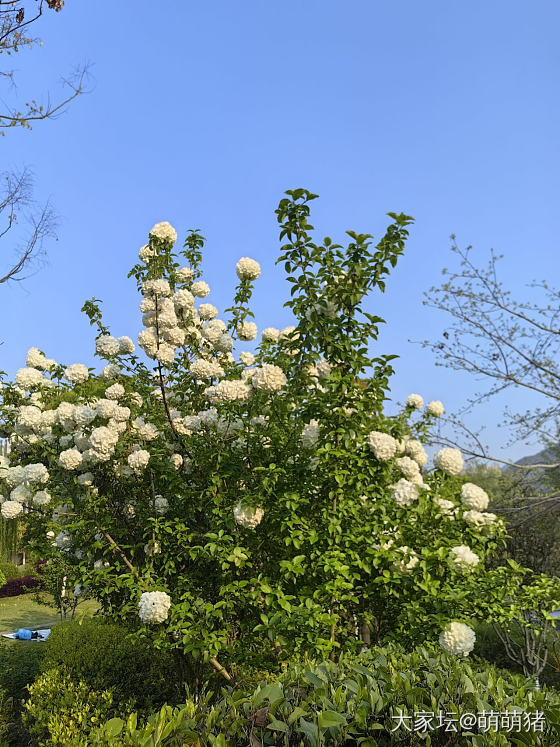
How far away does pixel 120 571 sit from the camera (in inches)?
197

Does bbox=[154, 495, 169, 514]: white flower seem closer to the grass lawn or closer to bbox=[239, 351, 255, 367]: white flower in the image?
bbox=[239, 351, 255, 367]: white flower

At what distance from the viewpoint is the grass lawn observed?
614 inches

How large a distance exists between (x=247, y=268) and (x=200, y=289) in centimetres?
58

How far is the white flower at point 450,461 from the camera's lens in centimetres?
423

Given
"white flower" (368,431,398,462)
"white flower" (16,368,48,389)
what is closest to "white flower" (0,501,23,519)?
"white flower" (16,368,48,389)

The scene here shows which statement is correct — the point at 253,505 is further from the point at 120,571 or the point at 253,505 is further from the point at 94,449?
the point at 120,571

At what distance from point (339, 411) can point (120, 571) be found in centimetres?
252

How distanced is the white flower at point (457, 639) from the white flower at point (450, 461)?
1.06m

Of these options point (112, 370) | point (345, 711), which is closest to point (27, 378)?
point (112, 370)

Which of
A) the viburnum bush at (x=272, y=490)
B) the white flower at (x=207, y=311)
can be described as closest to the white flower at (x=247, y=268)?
the viburnum bush at (x=272, y=490)

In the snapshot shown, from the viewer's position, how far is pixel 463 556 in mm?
3832

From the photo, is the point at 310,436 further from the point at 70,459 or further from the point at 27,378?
the point at 27,378

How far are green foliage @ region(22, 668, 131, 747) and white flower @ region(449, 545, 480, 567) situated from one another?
304cm

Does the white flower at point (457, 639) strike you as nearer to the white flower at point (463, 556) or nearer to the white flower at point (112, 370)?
the white flower at point (463, 556)
